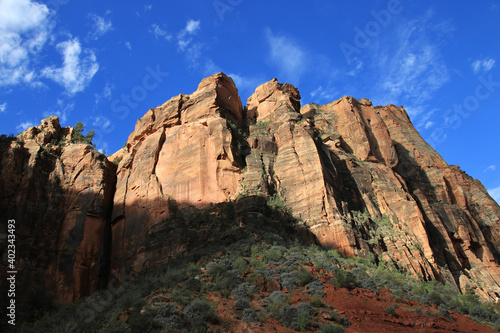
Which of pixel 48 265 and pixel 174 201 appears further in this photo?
pixel 174 201

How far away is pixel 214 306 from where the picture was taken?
65.9ft

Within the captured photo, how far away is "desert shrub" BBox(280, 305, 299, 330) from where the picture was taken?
59.3 feet

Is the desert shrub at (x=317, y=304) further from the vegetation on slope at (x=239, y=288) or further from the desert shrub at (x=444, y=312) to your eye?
the desert shrub at (x=444, y=312)

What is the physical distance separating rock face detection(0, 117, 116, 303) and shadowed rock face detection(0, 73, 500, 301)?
0.10m

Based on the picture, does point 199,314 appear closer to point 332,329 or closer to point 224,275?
point 224,275

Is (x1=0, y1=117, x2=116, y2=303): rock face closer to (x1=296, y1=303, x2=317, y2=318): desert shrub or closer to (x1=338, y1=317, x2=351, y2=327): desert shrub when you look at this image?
(x1=296, y1=303, x2=317, y2=318): desert shrub

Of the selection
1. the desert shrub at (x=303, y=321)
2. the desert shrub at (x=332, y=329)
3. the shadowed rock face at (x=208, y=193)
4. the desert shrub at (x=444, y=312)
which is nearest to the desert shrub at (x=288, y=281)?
the desert shrub at (x=303, y=321)

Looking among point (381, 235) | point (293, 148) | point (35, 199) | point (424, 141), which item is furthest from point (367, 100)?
point (35, 199)

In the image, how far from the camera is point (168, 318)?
18.4 m

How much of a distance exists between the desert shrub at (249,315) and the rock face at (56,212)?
56.9 feet

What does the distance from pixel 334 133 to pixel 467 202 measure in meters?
19.6

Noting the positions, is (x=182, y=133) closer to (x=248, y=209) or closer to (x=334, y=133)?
(x=248, y=209)

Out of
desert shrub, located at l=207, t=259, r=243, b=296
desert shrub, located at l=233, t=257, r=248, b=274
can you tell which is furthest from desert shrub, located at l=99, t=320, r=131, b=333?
desert shrub, located at l=233, t=257, r=248, b=274

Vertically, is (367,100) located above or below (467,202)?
above
